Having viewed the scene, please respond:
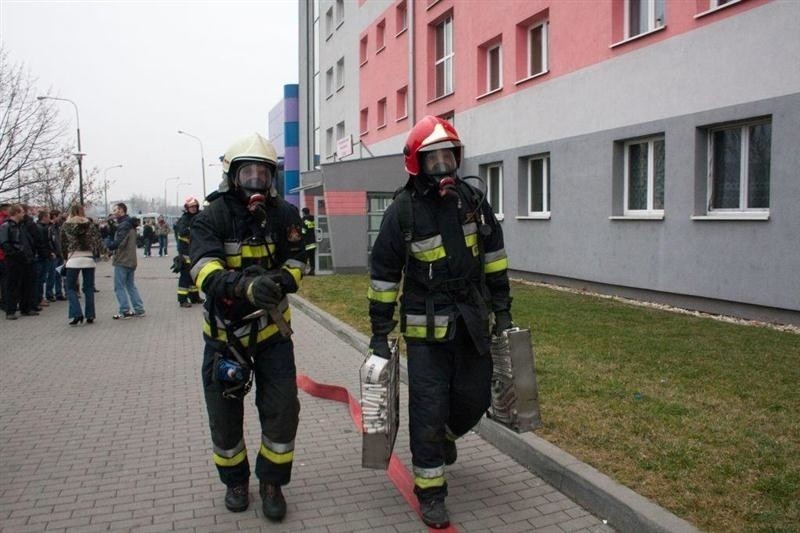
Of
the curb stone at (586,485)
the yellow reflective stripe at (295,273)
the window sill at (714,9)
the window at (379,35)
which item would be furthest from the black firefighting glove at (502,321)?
the window at (379,35)

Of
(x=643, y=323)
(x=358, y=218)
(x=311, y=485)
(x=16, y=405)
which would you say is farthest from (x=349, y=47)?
(x=311, y=485)

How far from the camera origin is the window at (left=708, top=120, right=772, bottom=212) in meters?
10.0

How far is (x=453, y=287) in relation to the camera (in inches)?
151

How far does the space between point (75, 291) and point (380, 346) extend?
368 inches

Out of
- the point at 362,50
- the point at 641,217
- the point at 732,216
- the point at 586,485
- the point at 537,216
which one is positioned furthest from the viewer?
the point at 362,50

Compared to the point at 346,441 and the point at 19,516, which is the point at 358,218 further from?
the point at 19,516

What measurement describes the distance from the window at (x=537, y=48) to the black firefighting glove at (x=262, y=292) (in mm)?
13691

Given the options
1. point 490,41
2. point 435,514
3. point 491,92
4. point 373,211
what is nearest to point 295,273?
point 435,514

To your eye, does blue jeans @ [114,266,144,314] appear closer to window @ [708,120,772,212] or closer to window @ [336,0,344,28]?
window @ [708,120,772,212]

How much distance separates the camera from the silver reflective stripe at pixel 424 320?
12.4ft

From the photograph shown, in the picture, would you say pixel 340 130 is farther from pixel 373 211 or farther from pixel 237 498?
pixel 237 498

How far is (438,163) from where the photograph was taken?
3859mm

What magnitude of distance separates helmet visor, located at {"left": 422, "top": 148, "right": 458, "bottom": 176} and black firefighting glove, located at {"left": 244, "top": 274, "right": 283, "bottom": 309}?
1.03m

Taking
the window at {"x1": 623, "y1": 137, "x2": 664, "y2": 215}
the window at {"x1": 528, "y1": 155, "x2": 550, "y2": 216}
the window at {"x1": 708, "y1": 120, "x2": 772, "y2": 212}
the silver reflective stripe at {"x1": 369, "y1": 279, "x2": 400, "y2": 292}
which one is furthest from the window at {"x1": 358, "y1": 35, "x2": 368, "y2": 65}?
the silver reflective stripe at {"x1": 369, "y1": 279, "x2": 400, "y2": 292}
